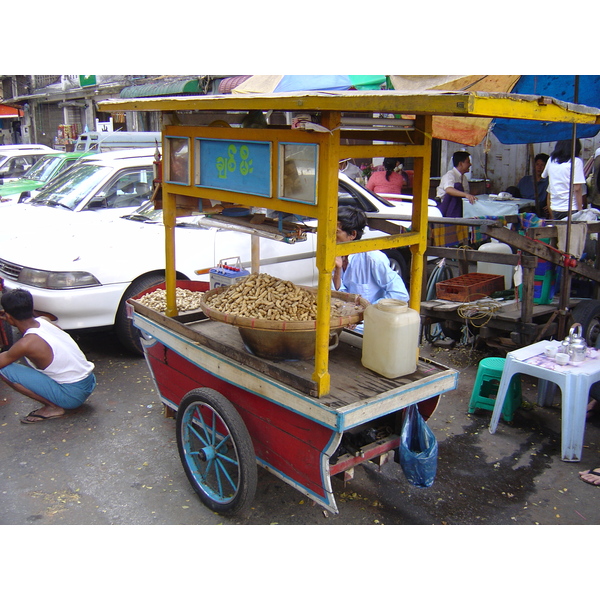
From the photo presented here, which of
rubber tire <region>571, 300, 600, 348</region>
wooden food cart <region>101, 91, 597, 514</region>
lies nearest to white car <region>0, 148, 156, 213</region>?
wooden food cart <region>101, 91, 597, 514</region>

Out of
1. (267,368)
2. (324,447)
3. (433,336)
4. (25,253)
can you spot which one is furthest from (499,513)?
(25,253)

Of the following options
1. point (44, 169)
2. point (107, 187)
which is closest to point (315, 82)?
point (107, 187)

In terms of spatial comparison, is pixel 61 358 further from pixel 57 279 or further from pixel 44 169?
pixel 44 169

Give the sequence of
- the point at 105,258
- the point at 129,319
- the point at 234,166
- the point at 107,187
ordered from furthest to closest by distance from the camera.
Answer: the point at 107,187
the point at 129,319
the point at 105,258
the point at 234,166

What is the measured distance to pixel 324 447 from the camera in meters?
2.62

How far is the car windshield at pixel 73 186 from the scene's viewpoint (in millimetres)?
6398

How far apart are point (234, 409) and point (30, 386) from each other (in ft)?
6.97

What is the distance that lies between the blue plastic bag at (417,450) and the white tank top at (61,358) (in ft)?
8.88

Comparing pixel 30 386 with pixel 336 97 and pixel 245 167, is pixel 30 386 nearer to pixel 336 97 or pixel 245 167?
pixel 245 167

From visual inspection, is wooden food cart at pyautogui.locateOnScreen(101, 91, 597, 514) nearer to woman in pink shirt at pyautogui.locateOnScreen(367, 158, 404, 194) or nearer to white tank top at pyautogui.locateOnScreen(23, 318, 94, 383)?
white tank top at pyautogui.locateOnScreen(23, 318, 94, 383)

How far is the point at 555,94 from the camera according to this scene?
573 cm

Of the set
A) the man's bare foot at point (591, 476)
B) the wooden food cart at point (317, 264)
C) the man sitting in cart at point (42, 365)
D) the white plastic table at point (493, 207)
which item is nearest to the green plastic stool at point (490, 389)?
the man's bare foot at point (591, 476)

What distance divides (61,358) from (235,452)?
1978mm

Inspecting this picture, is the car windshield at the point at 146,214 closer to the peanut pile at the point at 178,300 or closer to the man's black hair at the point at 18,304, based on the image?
the peanut pile at the point at 178,300
